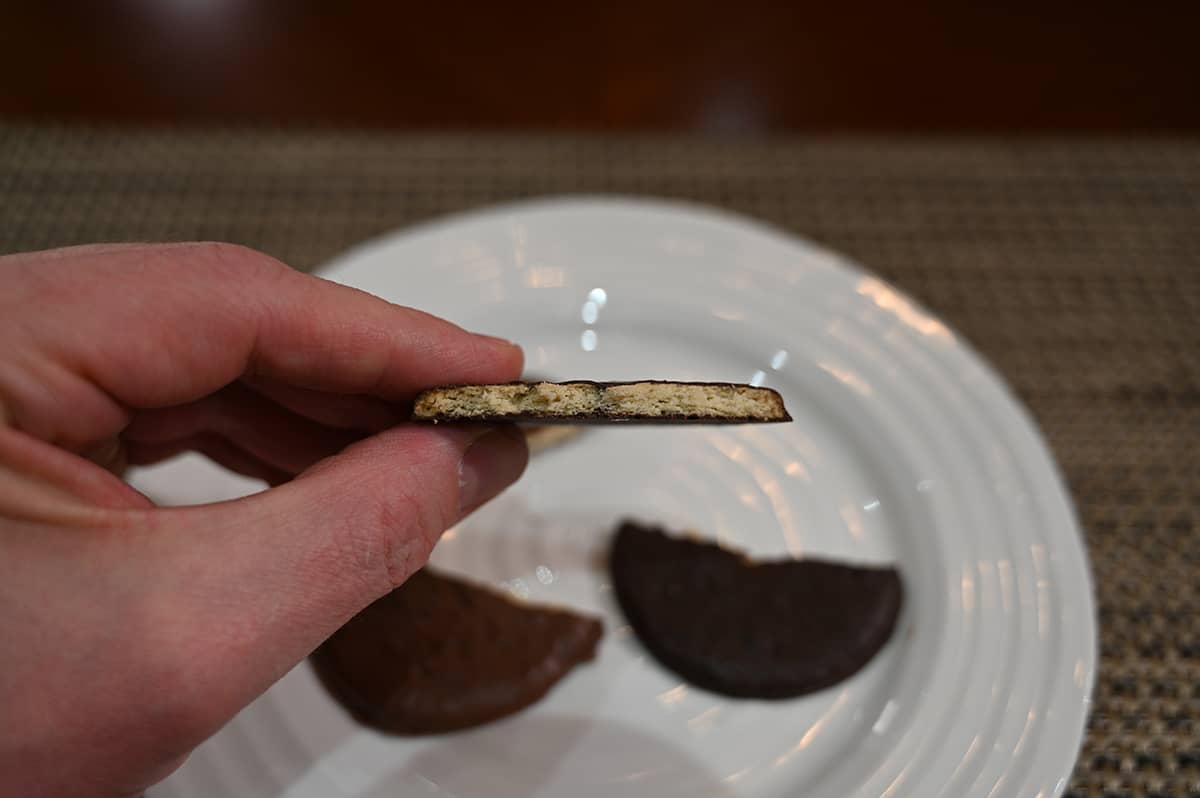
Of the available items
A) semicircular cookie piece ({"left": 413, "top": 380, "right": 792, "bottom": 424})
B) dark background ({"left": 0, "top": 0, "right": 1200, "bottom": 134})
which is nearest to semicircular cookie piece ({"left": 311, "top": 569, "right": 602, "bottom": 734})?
semicircular cookie piece ({"left": 413, "top": 380, "right": 792, "bottom": 424})

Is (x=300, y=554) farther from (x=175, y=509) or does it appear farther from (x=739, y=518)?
(x=739, y=518)

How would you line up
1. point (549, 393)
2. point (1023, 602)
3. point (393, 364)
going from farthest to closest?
point (1023, 602) < point (393, 364) < point (549, 393)

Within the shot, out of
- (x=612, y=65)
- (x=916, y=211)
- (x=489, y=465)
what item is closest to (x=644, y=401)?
(x=489, y=465)

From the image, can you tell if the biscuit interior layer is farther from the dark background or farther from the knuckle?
the dark background

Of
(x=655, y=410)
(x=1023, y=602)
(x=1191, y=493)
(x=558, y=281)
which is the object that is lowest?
(x=1191, y=493)

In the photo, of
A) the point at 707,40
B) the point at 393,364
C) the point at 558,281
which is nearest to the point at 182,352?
the point at 393,364

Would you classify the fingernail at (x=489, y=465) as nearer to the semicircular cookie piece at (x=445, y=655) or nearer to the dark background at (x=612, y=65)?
the semicircular cookie piece at (x=445, y=655)

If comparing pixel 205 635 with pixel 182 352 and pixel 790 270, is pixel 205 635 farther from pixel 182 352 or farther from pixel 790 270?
pixel 790 270
